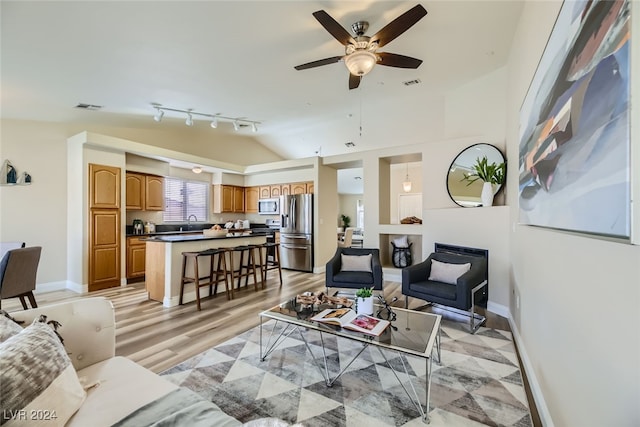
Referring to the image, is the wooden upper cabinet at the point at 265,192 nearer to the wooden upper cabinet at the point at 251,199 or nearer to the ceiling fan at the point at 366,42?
the wooden upper cabinet at the point at 251,199

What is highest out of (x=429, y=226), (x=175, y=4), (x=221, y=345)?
(x=175, y=4)

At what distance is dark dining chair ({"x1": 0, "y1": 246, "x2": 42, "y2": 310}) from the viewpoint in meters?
2.88

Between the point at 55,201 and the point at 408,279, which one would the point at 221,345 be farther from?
the point at 55,201

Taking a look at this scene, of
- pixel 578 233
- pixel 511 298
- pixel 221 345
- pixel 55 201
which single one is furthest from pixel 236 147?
pixel 578 233

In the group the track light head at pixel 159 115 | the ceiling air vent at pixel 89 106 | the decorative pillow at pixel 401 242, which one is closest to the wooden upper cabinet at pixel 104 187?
the ceiling air vent at pixel 89 106

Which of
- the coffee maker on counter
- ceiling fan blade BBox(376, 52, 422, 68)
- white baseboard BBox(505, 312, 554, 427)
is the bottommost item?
white baseboard BBox(505, 312, 554, 427)

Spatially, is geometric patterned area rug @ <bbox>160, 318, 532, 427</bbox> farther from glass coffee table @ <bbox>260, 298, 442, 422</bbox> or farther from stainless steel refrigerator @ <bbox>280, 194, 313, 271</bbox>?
stainless steel refrigerator @ <bbox>280, 194, 313, 271</bbox>

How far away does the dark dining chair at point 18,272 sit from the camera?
2.88m

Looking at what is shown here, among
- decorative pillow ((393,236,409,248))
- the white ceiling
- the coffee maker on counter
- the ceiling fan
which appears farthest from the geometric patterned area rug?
the coffee maker on counter

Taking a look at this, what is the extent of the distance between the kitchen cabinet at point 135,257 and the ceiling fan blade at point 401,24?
17.8ft

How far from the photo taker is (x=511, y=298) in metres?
3.16

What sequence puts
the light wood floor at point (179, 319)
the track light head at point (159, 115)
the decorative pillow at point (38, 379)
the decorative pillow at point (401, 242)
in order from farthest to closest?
1. the decorative pillow at point (401, 242)
2. the track light head at point (159, 115)
3. the light wood floor at point (179, 319)
4. the decorative pillow at point (38, 379)

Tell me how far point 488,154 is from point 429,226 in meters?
1.37

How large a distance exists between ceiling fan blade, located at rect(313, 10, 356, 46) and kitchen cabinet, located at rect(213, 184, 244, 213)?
225 inches
